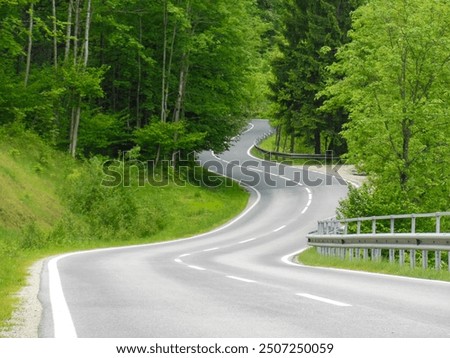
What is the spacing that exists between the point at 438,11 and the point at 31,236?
16793 mm

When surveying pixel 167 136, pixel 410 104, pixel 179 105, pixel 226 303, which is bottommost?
pixel 226 303

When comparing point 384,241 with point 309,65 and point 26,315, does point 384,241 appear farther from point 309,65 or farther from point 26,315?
point 309,65

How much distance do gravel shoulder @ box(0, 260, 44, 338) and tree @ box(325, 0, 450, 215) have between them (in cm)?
1728

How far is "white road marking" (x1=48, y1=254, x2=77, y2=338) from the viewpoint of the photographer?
7.49 m

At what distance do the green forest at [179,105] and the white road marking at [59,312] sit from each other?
23.7 inches

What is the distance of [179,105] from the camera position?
163 ft

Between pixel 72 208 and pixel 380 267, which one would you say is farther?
pixel 72 208

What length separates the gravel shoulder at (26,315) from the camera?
25.3 feet

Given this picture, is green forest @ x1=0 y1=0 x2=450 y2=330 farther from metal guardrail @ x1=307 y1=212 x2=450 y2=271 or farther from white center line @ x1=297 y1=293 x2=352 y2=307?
white center line @ x1=297 y1=293 x2=352 y2=307

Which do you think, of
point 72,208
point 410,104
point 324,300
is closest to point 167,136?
point 72,208

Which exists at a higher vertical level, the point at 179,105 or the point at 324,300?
the point at 179,105

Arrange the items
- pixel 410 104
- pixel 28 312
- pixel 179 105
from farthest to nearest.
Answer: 1. pixel 179 105
2. pixel 410 104
3. pixel 28 312

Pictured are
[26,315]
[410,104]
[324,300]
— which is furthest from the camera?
[410,104]

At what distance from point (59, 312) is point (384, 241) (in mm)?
10117
